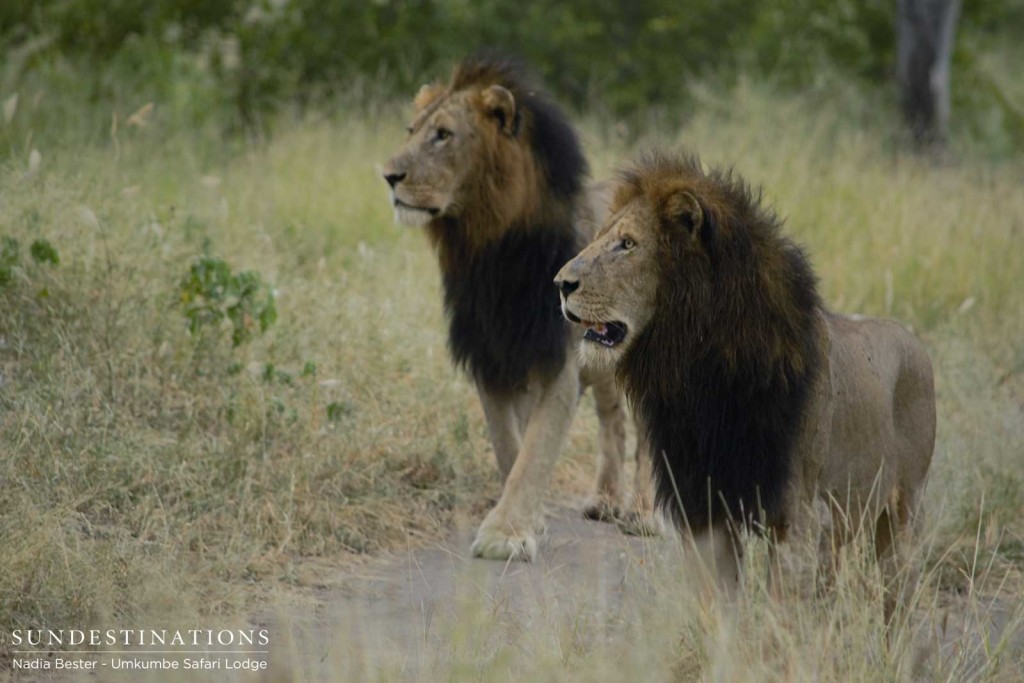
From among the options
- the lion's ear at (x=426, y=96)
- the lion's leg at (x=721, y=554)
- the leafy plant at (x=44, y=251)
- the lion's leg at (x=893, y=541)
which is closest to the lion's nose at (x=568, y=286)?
the lion's leg at (x=721, y=554)

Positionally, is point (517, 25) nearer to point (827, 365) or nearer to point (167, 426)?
point (167, 426)

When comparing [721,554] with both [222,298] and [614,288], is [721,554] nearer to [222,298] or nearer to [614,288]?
[614,288]

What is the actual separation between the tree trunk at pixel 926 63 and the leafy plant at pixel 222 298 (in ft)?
30.7

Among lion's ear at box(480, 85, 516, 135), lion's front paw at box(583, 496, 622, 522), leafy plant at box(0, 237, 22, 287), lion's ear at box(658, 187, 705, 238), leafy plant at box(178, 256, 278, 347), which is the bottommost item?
lion's front paw at box(583, 496, 622, 522)

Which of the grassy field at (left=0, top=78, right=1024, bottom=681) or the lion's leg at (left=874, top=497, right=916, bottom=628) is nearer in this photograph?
the grassy field at (left=0, top=78, right=1024, bottom=681)

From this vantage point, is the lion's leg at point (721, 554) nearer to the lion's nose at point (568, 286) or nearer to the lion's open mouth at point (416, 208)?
the lion's nose at point (568, 286)

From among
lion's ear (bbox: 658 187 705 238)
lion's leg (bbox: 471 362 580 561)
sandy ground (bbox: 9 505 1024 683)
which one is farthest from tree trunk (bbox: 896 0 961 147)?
lion's ear (bbox: 658 187 705 238)

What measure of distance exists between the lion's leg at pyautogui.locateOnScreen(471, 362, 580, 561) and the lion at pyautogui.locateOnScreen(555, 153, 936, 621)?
133 cm

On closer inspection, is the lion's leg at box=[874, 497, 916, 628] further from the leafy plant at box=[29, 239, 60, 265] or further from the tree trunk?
the tree trunk

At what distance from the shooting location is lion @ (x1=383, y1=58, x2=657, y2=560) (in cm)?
596

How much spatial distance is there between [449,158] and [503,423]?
1062 mm

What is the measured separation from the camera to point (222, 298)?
6.71 metres

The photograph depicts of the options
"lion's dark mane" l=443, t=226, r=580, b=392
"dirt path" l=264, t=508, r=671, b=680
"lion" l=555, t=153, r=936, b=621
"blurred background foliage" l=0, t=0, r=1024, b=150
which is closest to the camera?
"dirt path" l=264, t=508, r=671, b=680

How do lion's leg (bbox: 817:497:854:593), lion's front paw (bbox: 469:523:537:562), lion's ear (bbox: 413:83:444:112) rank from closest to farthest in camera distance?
lion's leg (bbox: 817:497:854:593) < lion's front paw (bbox: 469:523:537:562) < lion's ear (bbox: 413:83:444:112)
